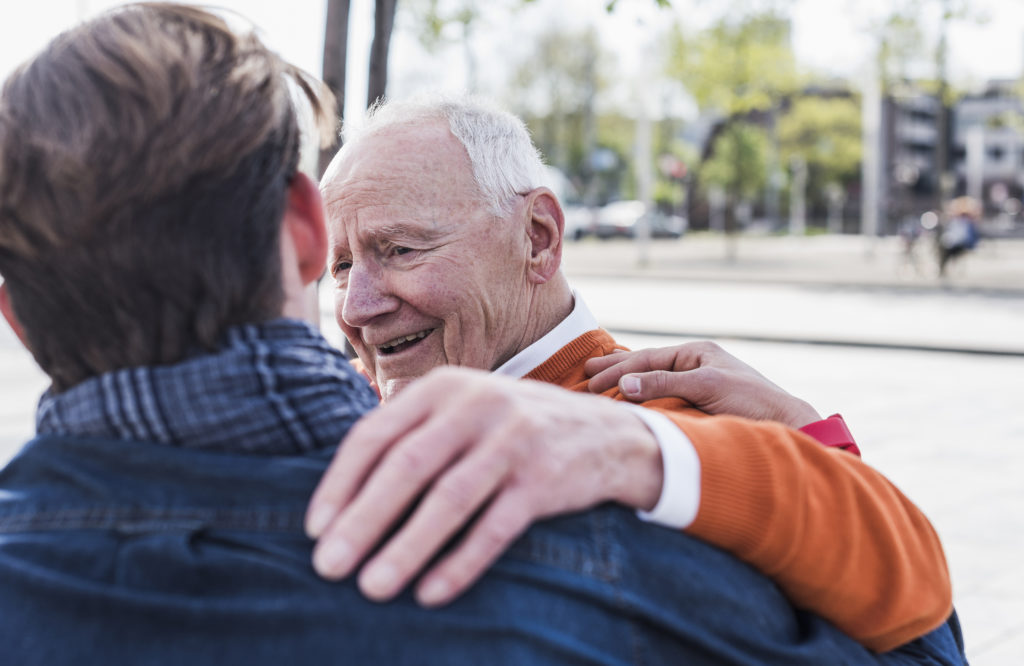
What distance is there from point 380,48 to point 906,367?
8.45 meters

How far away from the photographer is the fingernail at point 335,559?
1.02 meters

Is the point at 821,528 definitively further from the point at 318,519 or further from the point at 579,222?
the point at 579,222

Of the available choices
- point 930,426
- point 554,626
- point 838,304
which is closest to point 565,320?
point 554,626

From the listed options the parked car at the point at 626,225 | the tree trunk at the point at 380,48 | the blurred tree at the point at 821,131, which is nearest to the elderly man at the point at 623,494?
the tree trunk at the point at 380,48

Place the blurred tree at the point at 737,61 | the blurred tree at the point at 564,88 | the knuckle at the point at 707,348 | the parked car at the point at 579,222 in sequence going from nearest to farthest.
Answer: the knuckle at the point at 707,348, the blurred tree at the point at 737,61, the parked car at the point at 579,222, the blurred tree at the point at 564,88

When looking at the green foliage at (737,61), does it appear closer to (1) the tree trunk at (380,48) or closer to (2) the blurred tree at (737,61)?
(2) the blurred tree at (737,61)

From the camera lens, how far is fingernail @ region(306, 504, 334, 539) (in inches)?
40.9

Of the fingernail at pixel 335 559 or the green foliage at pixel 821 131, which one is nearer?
the fingernail at pixel 335 559

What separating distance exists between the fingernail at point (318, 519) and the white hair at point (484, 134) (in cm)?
142

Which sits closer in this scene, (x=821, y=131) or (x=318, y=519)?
(x=318, y=519)

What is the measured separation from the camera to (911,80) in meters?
28.2

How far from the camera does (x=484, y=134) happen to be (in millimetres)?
2371

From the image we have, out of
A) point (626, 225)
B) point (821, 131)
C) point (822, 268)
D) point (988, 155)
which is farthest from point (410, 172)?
point (988, 155)

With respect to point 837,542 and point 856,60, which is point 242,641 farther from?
point 856,60
